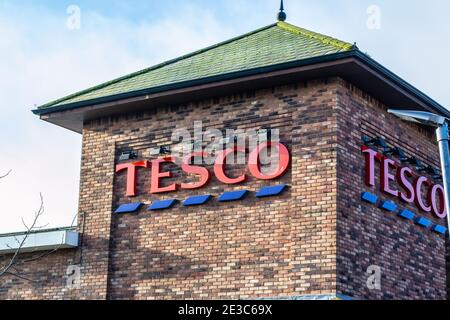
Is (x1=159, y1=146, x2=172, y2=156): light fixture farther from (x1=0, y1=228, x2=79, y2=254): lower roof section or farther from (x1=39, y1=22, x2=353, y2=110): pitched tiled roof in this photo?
(x1=0, y1=228, x2=79, y2=254): lower roof section

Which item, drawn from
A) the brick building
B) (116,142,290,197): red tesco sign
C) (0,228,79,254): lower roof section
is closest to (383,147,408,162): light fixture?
the brick building

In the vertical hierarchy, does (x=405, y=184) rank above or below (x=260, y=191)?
above

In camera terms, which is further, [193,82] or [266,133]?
[193,82]

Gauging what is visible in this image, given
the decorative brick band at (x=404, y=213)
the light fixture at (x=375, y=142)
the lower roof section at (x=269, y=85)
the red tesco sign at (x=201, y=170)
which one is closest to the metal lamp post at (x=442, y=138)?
the lower roof section at (x=269, y=85)

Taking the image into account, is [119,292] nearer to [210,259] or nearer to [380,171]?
[210,259]

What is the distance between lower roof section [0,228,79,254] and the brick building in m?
0.05

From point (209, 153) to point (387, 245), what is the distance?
175 inches

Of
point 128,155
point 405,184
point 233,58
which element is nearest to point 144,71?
point 128,155

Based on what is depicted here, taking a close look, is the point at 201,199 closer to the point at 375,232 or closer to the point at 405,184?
the point at 375,232

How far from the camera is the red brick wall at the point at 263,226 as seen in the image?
60.3ft

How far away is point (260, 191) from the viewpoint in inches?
754

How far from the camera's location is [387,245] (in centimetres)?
1969

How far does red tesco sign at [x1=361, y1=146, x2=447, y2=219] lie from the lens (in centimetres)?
1959

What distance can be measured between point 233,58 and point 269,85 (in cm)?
158
